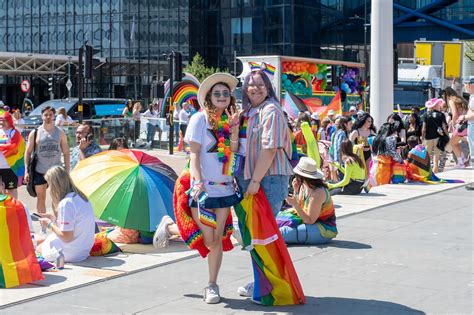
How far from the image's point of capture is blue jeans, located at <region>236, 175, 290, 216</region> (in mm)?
6543

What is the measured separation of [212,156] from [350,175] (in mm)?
7010

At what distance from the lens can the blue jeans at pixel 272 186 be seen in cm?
654

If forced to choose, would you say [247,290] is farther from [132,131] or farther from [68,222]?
[132,131]

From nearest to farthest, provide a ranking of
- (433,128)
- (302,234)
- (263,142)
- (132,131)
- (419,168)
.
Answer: (263,142) → (302,234) → (419,168) → (433,128) → (132,131)

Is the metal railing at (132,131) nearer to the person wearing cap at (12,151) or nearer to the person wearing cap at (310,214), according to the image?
the person wearing cap at (12,151)

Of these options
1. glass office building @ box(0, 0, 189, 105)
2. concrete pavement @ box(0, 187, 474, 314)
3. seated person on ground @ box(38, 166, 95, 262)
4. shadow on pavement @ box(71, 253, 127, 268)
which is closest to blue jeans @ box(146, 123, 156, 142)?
concrete pavement @ box(0, 187, 474, 314)

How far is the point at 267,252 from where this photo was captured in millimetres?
6465

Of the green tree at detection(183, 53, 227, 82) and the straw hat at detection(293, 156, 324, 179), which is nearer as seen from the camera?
the straw hat at detection(293, 156, 324, 179)

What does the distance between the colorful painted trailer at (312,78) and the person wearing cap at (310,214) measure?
1932 centimetres

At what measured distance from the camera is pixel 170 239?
9.37m

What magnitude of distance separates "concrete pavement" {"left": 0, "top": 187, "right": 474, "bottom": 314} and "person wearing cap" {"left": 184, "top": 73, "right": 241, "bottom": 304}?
0.57 meters

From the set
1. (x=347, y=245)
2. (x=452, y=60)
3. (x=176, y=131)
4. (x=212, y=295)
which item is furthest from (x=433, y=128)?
(x=452, y=60)

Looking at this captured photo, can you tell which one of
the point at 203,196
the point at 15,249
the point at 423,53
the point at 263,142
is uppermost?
the point at 423,53

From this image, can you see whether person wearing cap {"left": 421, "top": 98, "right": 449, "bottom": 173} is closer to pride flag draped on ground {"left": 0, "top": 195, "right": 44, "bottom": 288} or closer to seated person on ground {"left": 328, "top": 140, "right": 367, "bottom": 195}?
seated person on ground {"left": 328, "top": 140, "right": 367, "bottom": 195}
